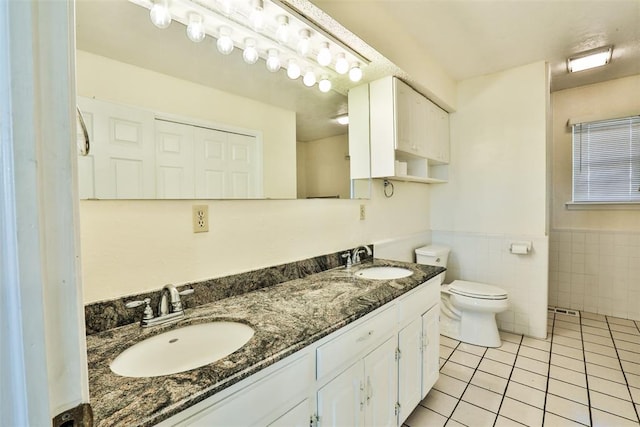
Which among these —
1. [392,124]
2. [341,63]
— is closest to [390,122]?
[392,124]

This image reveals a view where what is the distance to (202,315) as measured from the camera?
109 centimetres

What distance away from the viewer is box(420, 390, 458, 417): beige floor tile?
5.67 ft

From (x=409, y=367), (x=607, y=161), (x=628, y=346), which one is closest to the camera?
(x=409, y=367)

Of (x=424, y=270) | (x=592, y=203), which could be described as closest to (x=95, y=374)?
(x=424, y=270)

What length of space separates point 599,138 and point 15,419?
422cm

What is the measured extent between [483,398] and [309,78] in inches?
86.7

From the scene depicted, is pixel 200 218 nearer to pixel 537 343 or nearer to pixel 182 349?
pixel 182 349

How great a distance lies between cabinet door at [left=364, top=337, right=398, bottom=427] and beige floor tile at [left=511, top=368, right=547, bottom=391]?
114cm

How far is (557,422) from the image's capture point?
1.61m

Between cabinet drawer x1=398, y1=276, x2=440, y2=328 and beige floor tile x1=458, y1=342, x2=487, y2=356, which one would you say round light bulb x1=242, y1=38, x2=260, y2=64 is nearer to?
cabinet drawer x1=398, y1=276, x2=440, y2=328

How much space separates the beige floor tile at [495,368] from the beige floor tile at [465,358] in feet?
0.13

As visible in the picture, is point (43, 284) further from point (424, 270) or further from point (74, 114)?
point (424, 270)

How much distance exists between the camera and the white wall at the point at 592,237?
9.40 ft

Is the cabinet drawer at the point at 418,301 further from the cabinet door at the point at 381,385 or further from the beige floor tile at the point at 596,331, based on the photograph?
the beige floor tile at the point at 596,331
